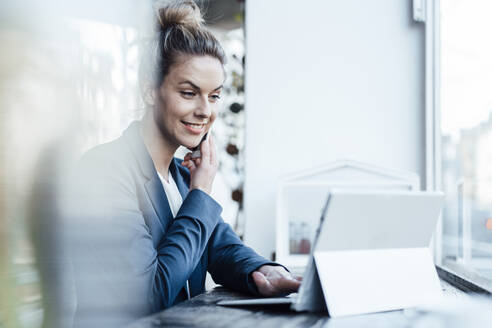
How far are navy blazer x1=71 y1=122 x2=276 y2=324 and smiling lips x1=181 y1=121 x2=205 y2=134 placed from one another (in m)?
0.09

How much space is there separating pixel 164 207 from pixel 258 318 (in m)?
0.47

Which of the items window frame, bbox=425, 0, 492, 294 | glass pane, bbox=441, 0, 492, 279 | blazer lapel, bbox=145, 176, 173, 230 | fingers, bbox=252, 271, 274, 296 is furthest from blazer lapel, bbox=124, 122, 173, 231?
window frame, bbox=425, 0, 492, 294

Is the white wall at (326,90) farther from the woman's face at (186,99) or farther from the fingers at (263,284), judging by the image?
the fingers at (263,284)

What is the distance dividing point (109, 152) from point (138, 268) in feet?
0.68

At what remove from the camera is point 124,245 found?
88 centimetres

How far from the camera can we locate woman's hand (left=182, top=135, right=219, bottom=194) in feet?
3.72

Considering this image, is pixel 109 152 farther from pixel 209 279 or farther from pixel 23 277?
pixel 209 279

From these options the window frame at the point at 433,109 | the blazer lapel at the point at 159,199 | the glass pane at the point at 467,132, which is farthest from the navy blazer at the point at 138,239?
the window frame at the point at 433,109

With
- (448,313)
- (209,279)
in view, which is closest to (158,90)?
(209,279)

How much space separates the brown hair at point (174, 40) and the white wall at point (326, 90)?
71 cm

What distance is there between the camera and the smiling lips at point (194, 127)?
1293 millimetres

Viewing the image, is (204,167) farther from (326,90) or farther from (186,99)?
(326,90)

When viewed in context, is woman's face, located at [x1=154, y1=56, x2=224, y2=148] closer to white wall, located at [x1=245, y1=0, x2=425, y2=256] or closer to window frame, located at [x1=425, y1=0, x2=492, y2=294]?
white wall, located at [x1=245, y1=0, x2=425, y2=256]

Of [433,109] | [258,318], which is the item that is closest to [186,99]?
[258,318]
